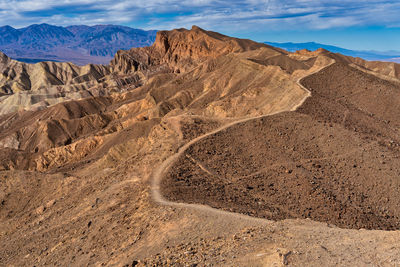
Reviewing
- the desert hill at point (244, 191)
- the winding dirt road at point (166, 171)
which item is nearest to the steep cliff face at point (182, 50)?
the desert hill at point (244, 191)

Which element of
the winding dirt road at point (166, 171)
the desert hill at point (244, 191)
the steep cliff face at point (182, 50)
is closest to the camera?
the desert hill at point (244, 191)

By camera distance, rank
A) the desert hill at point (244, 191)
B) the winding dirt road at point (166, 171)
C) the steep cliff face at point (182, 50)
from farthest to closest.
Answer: the steep cliff face at point (182, 50) < the winding dirt road at point (166, 171) < the desert hill at point (244, 191)

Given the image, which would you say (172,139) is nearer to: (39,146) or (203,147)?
(203,147)

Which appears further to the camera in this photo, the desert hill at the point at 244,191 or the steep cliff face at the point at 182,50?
the steep cliff face at the point at 182,50

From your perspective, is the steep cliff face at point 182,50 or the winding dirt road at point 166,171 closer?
the winding dirt road at point 166,171

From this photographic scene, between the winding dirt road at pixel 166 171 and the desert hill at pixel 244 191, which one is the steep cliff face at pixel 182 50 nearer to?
the desert hill at pixel 244 191

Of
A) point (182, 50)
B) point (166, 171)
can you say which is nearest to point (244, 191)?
point (166, 171)

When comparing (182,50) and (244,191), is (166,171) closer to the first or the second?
(244,191)

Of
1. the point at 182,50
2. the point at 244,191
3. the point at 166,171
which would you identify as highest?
the point at 182,50

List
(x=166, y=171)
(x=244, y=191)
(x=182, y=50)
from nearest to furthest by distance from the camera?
1. (x=244, y=191)
2. (x=166, y=171)
3. (x=182, y=50)

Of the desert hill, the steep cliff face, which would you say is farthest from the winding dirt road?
the steep cliff face

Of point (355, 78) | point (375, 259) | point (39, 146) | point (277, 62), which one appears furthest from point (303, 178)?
point (39, 146)
